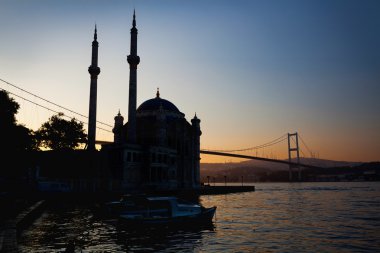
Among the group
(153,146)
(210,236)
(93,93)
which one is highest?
(93,93)

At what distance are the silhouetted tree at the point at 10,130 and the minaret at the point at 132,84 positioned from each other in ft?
60.2

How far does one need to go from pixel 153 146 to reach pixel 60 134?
1993 centimetres

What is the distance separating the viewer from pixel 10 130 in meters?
45.4

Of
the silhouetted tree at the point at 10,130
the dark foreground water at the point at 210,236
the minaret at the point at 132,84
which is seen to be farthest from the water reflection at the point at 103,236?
the minaret at the point at 132,84

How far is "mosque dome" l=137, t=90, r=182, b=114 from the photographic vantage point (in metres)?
78.1

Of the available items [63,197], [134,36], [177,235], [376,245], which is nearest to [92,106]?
[134,36]

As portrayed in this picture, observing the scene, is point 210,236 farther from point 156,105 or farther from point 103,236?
point 156,105

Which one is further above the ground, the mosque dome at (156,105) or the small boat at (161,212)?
the mosque dome at (156,105)

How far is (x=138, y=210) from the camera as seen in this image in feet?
96.2

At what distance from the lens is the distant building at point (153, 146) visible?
196 ft

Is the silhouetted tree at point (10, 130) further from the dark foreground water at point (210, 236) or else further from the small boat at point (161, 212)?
the small boat at point (161, 212)

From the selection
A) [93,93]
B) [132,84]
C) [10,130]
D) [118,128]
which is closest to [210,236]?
[10,130]

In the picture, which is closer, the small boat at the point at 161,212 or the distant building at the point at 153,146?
the small boat at the point at 161,212

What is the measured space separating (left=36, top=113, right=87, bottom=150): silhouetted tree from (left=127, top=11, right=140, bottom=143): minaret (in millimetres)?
13407
